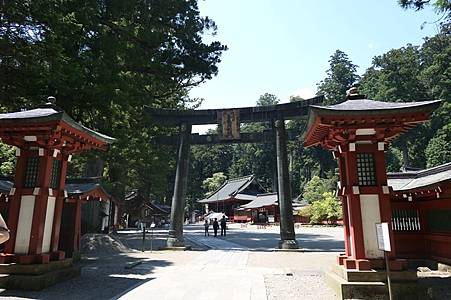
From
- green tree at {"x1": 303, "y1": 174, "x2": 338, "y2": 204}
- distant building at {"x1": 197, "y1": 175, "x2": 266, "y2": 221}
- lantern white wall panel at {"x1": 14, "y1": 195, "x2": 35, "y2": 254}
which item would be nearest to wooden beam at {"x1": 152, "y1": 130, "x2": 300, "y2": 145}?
lantern white wall panel at {"x1": 14, "y1": 195, "x2": 35, "y2": 254}

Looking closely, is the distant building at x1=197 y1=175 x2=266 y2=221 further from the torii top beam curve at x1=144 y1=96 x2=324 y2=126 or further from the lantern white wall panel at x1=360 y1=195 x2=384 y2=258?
the lantern white wall panel at x1=360 y1=195 x2=384 y2=258

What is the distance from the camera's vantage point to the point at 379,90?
218 feet

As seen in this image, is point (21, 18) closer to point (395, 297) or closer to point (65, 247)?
point (65, 247)

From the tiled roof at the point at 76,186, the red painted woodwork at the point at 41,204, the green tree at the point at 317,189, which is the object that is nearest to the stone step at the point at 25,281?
the red painted woodwork at the point at 41,204

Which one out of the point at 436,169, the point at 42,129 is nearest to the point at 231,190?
the point at 436,169

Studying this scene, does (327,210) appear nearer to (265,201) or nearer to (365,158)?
(265,201)

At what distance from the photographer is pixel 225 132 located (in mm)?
20719

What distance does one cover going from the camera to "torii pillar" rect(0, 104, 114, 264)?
9453mm

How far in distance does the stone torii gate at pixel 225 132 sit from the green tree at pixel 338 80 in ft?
195

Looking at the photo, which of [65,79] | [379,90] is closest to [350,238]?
[65,79]

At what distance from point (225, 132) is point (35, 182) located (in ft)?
39.8

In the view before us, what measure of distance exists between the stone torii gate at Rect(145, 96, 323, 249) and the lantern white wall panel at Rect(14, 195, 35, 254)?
33.4 feet

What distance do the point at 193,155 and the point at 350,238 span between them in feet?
250

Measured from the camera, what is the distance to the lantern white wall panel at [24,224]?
379 inches
